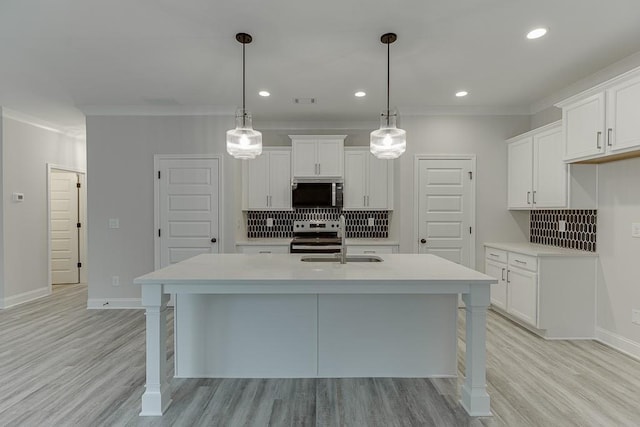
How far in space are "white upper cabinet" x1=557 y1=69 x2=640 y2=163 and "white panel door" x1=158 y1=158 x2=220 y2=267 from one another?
395cm

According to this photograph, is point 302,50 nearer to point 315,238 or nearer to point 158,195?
point 315,238

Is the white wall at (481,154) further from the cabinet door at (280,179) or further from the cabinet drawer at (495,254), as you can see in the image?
the cabinet door at (280,179)

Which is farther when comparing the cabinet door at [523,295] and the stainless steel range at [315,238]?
the stainless steel range at [315,238]

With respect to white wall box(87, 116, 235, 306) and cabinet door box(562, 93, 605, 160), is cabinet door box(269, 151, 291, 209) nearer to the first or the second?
white wall box(87, 116, 235, 306)

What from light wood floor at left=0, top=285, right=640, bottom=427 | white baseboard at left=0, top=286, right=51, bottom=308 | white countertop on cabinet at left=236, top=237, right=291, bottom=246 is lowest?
light wood floor at left=0, top=285, right=640, bottom=427

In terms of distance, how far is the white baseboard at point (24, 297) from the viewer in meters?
4.58

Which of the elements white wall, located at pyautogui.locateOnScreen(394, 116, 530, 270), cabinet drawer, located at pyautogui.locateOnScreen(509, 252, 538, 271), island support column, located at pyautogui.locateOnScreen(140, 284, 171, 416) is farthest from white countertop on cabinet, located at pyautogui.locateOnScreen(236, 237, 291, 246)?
cabinet drawer, located at pyautogui.locateOnScreen(509, 252, 538, 271)

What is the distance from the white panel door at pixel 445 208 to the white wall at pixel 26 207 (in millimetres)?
5442

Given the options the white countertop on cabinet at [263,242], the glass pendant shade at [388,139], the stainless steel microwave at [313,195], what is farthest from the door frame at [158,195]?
the glass pendant shade at [388,139]

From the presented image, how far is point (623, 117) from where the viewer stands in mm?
2768

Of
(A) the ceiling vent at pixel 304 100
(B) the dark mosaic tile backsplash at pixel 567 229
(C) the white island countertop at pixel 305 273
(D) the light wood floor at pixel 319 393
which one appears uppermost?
(A) the ceiling vent at pixel 304 100

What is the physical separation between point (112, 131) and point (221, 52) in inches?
97.4

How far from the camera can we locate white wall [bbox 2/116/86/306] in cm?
464

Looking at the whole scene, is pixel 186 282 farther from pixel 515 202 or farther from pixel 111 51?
pixel 515 202
